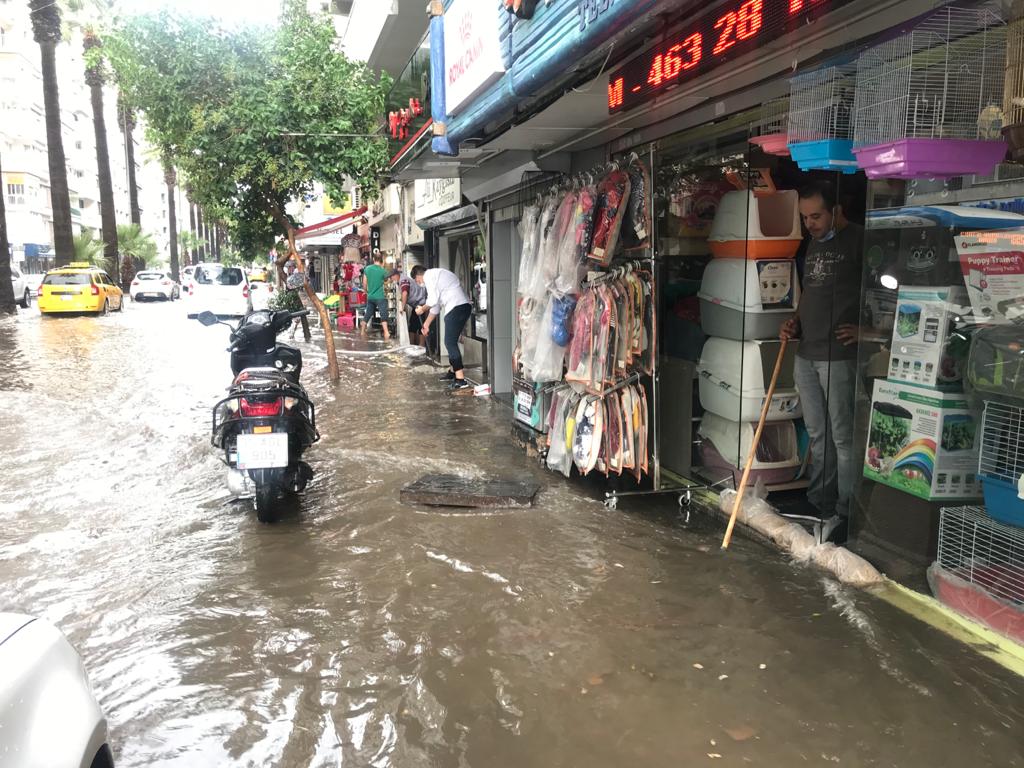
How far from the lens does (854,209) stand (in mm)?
4648

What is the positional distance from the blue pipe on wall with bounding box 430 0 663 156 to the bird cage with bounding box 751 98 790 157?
0.84m

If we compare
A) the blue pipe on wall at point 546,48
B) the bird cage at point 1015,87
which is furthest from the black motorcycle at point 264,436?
the bird cage at point 1015,87

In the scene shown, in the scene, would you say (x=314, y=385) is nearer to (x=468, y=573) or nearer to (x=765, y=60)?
(x=468, y=573)

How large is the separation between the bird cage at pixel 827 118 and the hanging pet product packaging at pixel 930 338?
746mm

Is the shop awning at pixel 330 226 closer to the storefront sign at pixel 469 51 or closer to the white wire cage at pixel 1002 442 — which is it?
the storefront sign at pixel 469 51

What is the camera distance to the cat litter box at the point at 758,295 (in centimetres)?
527

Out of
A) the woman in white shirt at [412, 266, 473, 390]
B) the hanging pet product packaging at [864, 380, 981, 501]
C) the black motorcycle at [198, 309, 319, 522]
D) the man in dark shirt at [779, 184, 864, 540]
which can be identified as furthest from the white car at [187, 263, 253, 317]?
the hanging pet product packaging at [864, 380, 981, 501]

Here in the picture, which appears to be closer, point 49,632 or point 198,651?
point 49,632

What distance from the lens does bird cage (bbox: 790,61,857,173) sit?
3635 millimetres

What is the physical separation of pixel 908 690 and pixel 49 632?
122 inches

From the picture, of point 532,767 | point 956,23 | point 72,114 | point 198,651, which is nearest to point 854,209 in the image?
point 956,23

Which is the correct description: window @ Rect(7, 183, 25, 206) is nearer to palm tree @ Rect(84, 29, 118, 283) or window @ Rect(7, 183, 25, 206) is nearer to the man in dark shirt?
palm tree @ Rect(84, 29, 118, 283)

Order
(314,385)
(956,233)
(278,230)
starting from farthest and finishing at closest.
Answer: (278,230) < (314,385) < (956,233)

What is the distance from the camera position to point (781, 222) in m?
5.27
